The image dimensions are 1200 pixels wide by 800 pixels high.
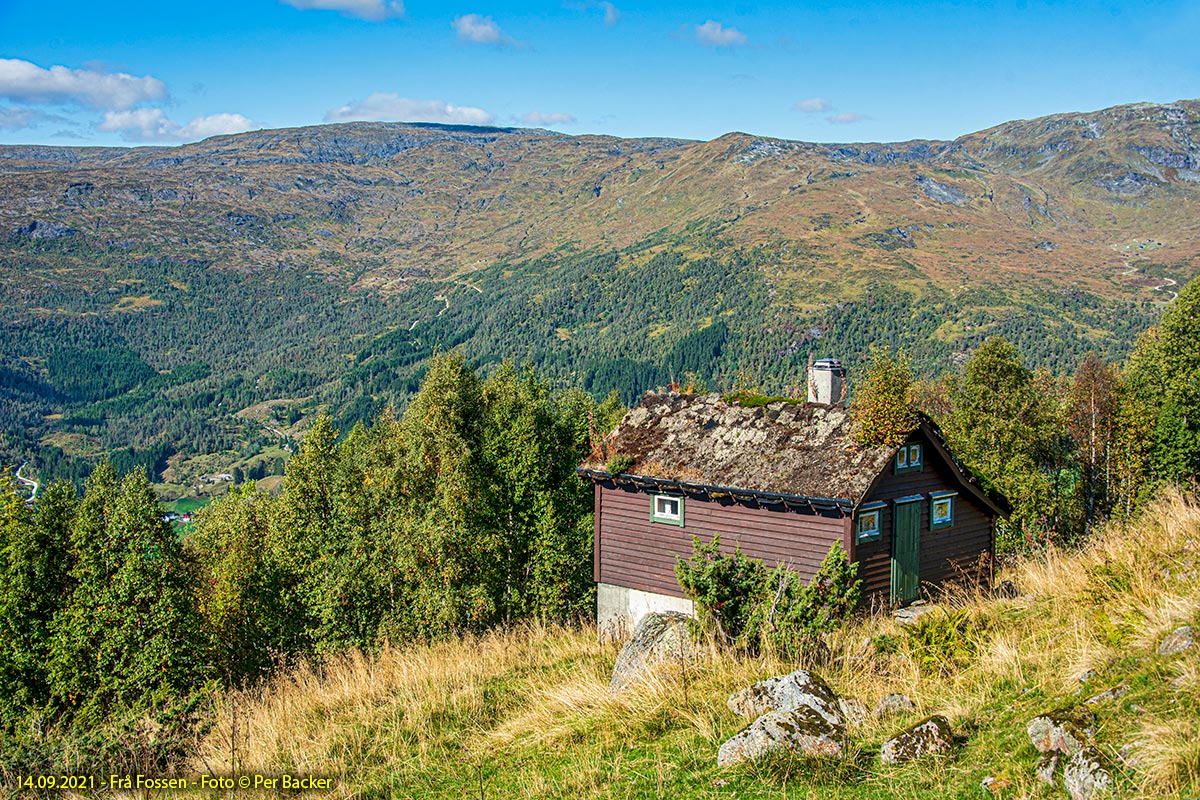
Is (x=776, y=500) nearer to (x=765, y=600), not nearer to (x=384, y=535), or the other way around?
(x=765, y=600)

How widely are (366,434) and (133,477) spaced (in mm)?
26599

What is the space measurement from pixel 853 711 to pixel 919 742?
3.41ft

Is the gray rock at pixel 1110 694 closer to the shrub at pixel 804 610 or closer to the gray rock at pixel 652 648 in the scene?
the shrub at pixel 804 610

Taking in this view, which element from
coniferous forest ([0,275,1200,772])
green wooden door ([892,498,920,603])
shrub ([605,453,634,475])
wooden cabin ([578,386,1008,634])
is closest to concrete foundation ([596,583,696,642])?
wooden cabin ([578,386,1008,634])

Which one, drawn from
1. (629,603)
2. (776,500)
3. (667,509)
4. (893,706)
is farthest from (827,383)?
(893,706)

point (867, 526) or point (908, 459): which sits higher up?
point (908, 459)

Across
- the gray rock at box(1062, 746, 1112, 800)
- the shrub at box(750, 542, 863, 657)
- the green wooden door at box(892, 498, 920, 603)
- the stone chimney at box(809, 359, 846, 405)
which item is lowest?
the green wooden door at box(892, 498, 920, 603)

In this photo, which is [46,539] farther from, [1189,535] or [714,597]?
[1189,535]

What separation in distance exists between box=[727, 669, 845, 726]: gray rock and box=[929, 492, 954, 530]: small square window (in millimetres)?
17944

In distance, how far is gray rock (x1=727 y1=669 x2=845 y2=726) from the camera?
7809mm

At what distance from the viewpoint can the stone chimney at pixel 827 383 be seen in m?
25.6

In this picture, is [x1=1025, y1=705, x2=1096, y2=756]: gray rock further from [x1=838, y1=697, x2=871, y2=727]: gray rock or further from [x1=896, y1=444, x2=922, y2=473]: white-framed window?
[x1=896, y1=444, x2=922, y2=473]: white-framed window

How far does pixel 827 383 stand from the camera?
25.7 meters

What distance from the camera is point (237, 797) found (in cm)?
792
